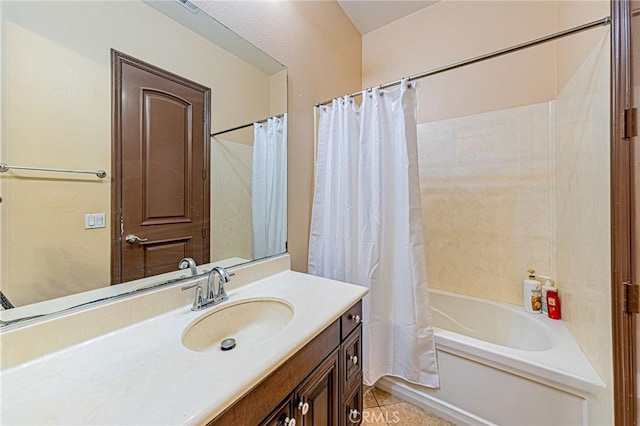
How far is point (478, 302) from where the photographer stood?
1.89 metres

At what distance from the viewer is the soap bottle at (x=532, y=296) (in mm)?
1665

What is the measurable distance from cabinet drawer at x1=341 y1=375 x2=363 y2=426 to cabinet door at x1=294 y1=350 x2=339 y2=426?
0.10m

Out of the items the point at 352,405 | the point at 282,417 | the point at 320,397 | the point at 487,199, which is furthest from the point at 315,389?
the point at 487,199

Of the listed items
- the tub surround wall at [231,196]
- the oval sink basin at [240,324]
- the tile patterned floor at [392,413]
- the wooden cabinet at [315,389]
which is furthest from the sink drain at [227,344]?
the tile patterned floor at [392,413]

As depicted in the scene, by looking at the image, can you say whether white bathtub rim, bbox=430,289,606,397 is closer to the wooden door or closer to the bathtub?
the bathtub

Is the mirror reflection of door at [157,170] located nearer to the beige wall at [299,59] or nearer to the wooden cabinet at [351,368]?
the beige wall at [299,59]

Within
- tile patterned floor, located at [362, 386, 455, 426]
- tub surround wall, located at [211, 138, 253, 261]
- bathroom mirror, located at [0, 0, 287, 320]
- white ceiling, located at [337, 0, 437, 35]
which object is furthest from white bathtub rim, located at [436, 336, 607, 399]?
white ceiling, located at [337, 0, 437, 35]

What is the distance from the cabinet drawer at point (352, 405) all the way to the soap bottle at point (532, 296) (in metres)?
1.30

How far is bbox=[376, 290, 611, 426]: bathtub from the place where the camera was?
1.10 metres

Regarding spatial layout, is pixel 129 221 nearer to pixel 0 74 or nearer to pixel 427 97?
pixel 0 74

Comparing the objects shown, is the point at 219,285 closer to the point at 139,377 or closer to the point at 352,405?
the point at 139,377

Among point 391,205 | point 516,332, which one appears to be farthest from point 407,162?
point 516,332

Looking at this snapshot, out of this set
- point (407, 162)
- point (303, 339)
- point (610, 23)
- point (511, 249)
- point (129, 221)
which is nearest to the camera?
point (303, 339)

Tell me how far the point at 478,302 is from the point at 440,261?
38 cm
